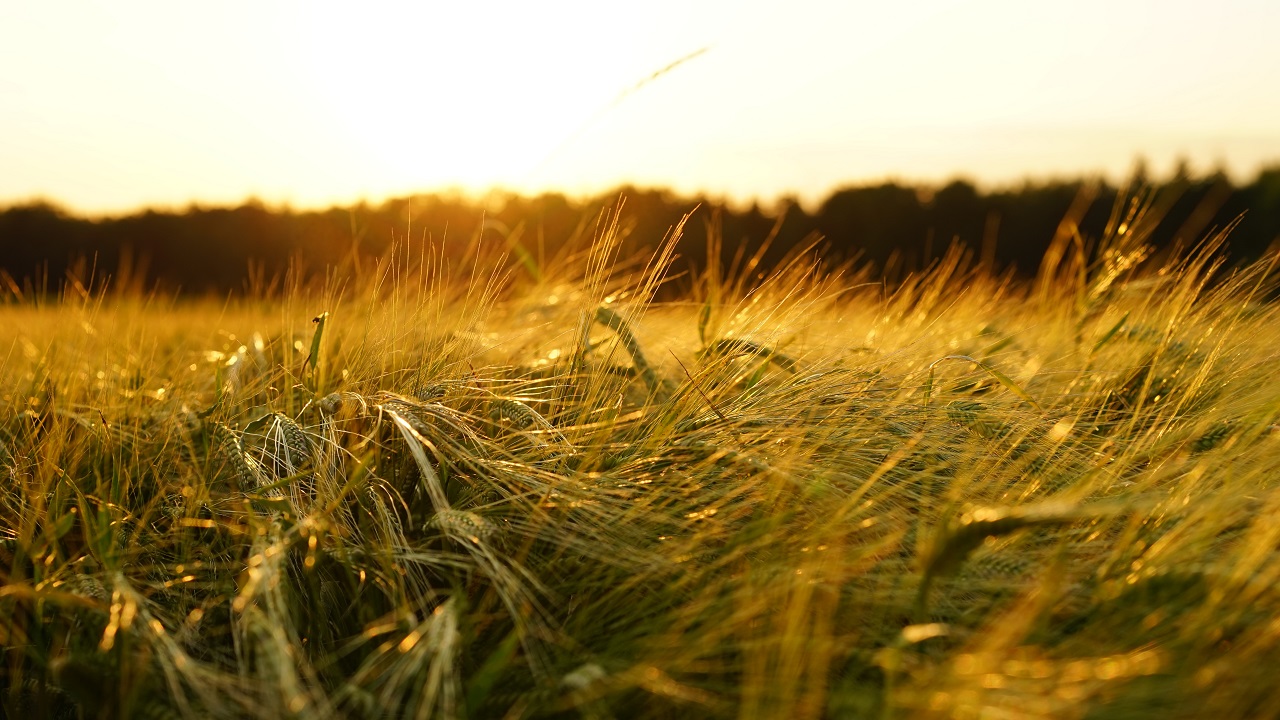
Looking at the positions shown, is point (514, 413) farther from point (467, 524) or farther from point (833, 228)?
point (833, 228)

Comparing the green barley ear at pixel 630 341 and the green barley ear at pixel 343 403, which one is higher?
the green barley ear at pixel 630 341

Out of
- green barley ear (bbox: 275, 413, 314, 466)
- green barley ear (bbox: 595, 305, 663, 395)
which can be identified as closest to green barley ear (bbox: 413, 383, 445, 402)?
green barley ear (bbox: 275, 413, 314, 466)

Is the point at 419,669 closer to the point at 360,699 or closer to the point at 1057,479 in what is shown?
the point at 360,699

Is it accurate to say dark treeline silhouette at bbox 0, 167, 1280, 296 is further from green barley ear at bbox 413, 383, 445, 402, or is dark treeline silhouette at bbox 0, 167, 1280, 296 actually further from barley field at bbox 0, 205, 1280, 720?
green barley ear at bbox 413, 383, 445, 402

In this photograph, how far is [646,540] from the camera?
137 cm

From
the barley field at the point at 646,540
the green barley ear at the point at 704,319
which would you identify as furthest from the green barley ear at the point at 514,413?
the green barley ear at the point at 704,319

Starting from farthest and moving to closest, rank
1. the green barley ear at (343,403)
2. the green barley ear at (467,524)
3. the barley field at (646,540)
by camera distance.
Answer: the green barley ear at (343,403) → the green barley ear at (467,524) → the barley field at (646,540)

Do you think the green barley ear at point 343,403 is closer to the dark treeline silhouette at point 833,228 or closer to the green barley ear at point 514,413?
the green barley ear at point 514,413

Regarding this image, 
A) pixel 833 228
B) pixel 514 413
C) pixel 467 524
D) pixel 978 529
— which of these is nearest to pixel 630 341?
pixel 514 413

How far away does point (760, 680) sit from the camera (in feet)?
3.24

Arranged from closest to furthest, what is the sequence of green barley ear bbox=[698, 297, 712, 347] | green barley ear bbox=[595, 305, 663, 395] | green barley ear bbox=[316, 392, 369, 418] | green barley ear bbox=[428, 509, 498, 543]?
green barley ear bbox=[428, 509, 498, 543] < green barley ear bbox=[316, 392, 369, 418] < green barley ear bbox=[595, 305, 663, 395] < green barley ear bbox=[698, 297, 712, 347]

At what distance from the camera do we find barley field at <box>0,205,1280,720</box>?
1.03 m

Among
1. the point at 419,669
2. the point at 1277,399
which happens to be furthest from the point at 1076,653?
the point at 1277,399

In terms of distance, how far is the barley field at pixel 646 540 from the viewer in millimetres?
1032
